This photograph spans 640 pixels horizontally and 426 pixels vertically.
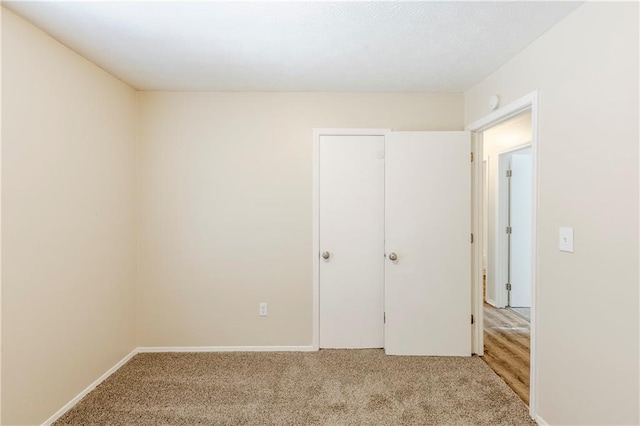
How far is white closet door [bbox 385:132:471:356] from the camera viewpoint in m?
2.69

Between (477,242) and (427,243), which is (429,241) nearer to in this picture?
(427,243)

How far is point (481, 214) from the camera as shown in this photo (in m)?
2.76

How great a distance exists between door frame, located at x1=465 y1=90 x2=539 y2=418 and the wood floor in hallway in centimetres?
19

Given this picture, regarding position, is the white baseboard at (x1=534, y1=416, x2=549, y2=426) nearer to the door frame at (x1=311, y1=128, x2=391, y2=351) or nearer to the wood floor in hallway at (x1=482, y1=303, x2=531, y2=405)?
the wood floor in hallway at (x1=482, y1=303, x2=531, y2=405)

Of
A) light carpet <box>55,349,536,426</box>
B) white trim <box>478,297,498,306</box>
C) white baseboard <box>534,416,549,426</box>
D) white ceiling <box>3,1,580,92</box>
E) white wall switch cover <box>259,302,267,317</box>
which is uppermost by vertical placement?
white ceiling <box>3,1,580,92</box>

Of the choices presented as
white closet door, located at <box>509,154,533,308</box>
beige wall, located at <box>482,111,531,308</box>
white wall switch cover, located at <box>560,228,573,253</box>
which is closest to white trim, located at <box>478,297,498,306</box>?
beige wall, located at <box>482,111,531,308</box>

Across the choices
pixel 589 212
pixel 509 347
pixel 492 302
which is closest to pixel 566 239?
pixel 589 212

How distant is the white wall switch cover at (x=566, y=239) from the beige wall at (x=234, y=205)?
151 centimetres

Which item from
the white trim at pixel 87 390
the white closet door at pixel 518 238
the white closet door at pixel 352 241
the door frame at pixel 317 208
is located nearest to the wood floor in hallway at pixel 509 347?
the white closet door at pixel 518 238

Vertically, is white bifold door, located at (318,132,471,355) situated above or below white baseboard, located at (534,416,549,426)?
above

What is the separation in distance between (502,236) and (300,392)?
11.0ft

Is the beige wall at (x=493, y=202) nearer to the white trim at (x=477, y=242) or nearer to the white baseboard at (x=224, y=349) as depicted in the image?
the white trim at (x=477, y=242)

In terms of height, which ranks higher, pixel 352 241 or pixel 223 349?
pixel 352 241

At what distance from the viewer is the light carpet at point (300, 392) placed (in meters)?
1.94
